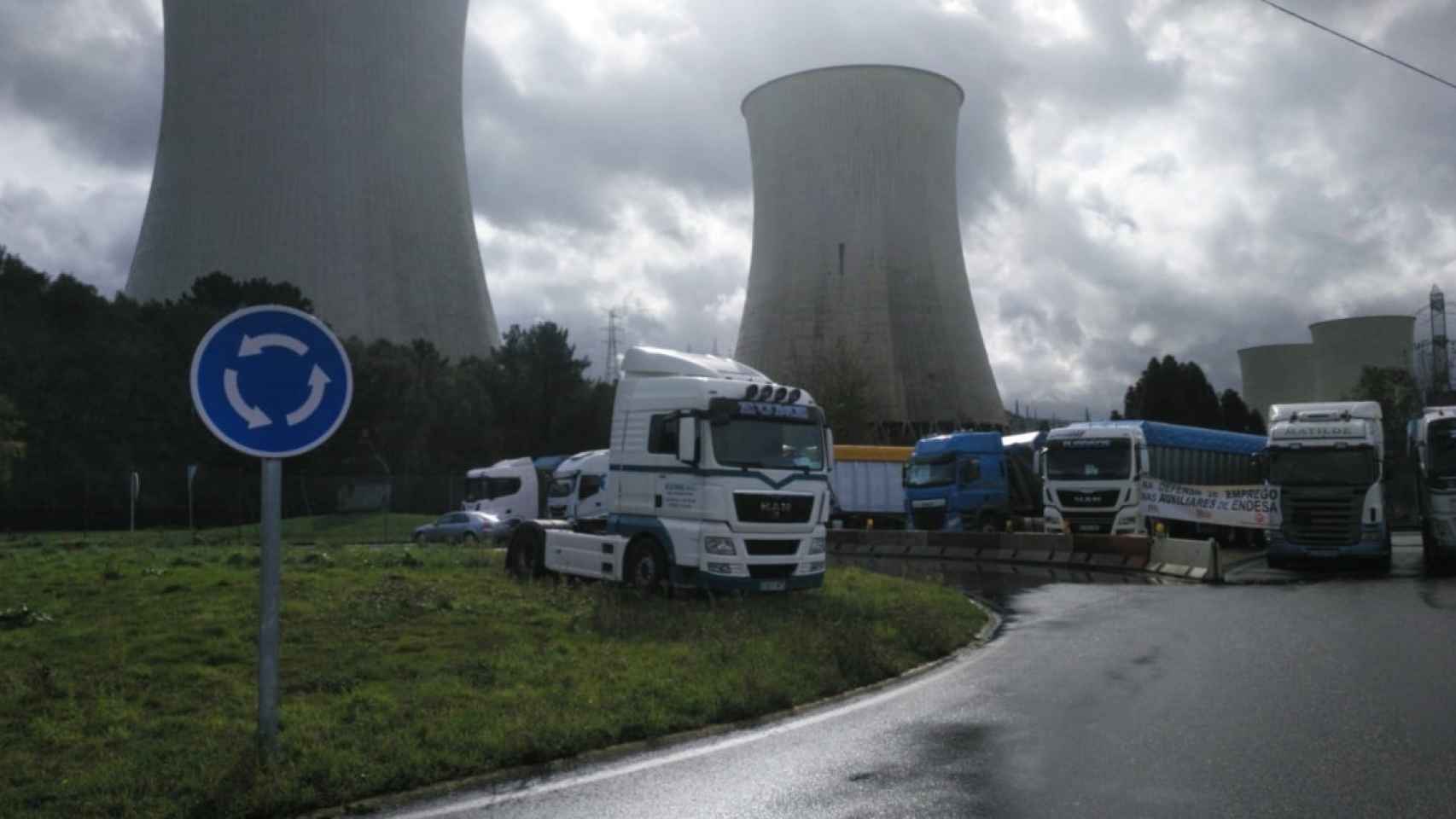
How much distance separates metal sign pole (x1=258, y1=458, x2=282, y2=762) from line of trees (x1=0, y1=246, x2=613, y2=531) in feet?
103

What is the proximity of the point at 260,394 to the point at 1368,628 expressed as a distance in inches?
383

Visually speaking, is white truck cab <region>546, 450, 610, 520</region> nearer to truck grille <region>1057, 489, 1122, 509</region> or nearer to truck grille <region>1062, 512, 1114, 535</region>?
truck grille <region>1057, 489, 1122, 509</region>

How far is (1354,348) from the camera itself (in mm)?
57656

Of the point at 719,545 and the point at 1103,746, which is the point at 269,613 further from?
the point at 719,545

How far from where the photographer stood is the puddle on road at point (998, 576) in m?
16.4

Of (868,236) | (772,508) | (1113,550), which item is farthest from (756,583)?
(868,236)

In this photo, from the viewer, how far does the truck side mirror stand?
11750 millimetres

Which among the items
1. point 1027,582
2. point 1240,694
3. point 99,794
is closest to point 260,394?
point 99,794

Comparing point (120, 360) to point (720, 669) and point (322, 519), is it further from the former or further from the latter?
point (720, 669)

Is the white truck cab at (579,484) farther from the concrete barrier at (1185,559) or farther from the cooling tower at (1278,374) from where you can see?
the cooling tower at (1278,374)

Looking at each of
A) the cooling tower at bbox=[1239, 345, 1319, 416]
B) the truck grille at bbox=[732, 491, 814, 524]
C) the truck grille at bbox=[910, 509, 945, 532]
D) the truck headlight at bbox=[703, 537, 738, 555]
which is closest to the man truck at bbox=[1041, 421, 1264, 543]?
the truck grille at bbox=[910, 509, 945, 532]

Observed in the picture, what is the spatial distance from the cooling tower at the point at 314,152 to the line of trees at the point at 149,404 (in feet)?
5.62

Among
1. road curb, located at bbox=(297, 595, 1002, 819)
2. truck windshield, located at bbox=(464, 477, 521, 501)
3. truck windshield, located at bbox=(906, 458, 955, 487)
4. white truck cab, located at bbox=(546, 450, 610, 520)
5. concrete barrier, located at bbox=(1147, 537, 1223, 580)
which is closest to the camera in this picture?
road curb, located at bbox=(297, 595, 1002, 819)

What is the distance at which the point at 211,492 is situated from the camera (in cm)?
3712
